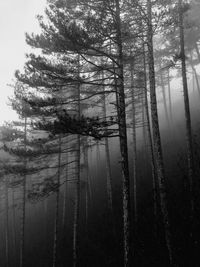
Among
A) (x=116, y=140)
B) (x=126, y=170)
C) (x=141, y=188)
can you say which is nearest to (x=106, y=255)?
(x=141, y=188)

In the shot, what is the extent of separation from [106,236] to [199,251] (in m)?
7.49

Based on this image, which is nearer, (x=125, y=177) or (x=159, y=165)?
(x=125, y=177)

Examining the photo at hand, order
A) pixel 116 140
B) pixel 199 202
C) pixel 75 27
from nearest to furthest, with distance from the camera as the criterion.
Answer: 1. pixel 75 27
2. pixel 199 202
3. pixel 116 140

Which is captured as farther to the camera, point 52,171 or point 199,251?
point 52,171

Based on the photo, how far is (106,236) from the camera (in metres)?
15.0

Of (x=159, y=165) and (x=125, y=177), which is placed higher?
(x=159, y=165)

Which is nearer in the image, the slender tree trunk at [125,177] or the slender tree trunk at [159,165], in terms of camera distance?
the slender tree trunk at [125,177]

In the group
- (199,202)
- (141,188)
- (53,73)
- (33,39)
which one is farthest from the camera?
(141,188)

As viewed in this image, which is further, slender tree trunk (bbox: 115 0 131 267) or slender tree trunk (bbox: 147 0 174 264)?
slender tree trunk (bbox: 147 0 174 264)

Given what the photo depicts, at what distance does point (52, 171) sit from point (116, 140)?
1238cm

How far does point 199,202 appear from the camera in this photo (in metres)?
10.6

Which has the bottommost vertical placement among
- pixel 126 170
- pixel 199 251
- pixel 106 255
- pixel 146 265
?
pixel 106 255

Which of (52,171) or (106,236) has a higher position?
(52,171)

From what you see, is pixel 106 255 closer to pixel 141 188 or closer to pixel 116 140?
pixel 141 188
